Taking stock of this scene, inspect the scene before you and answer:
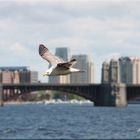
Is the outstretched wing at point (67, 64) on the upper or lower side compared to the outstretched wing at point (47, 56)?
lower

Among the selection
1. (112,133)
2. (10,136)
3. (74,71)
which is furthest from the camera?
(112,133)

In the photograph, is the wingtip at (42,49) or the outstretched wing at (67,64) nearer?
the outstretched wing at (67,64)

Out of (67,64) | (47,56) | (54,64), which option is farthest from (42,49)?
(67,64)

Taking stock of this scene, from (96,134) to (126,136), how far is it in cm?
551

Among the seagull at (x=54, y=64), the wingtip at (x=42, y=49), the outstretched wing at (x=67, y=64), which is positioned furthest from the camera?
the wingtip at (x=42, y=49)

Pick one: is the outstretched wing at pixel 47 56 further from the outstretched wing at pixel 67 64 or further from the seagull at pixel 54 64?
the outstretched wing at pixel 67 64

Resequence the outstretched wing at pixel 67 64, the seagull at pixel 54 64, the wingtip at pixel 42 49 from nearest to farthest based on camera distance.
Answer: the outstretched wing at pixel 67 64, the seagull at pixel 54 64, the wingtip at pixel 42 49

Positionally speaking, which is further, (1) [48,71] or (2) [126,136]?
(2) [126,136]

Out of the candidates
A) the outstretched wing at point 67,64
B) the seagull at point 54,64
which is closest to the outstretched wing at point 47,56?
the seagull at point 54,64

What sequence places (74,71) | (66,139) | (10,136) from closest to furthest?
(74,71) → (66,139) → (10,136)

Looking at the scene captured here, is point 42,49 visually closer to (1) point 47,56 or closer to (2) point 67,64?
(1) point 47,56

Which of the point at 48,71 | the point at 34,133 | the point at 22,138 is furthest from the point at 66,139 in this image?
the point at 48,71

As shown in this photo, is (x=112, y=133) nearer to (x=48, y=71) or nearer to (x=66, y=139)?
(x=66, y=139)

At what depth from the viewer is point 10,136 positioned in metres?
89.7
